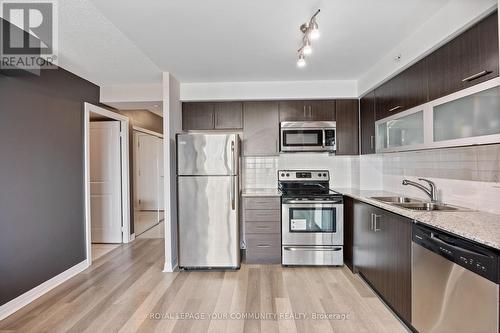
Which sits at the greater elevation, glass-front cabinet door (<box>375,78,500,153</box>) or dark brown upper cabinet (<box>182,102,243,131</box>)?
dark brown upper cabinet (<box>182,102,243,131</box>)

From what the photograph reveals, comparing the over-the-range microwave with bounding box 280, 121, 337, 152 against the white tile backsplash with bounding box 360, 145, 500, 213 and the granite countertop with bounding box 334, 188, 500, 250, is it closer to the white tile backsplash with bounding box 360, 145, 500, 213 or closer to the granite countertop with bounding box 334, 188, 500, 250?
the white tile backsplash with bounding box 360, 145, 500, 213

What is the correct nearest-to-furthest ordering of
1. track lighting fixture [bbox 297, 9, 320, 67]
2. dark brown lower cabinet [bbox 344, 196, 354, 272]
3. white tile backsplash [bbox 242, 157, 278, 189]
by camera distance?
track lighting fixture [bbox 297, 9, 320, 67] → dark brown lower cabinet [bbox 344, 196, 354, 272] → white tile backsplash [bbox 242, 157, 278, 189]

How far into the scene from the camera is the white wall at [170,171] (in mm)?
3154

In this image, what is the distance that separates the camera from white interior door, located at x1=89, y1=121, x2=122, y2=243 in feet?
13.8

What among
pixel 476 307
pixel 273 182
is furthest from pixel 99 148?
pixel 476 307

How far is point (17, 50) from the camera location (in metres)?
2.35

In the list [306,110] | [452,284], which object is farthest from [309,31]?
[452,284]

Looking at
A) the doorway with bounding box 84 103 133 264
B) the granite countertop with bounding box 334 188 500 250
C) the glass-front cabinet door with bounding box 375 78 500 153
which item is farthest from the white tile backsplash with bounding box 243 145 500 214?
the doorway with bounding box 84 103 133 264

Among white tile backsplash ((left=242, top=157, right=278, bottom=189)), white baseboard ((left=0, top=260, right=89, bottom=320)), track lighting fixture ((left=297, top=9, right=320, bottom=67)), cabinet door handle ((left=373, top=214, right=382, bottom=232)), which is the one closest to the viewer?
track lighting fixture ((left=297, top=9, right=320, bottom=67))

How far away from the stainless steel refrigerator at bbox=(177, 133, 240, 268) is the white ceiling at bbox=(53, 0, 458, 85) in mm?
881

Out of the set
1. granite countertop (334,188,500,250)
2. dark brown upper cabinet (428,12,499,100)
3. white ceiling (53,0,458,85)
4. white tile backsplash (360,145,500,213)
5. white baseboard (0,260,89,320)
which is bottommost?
white baseboard (0,260,89,320)

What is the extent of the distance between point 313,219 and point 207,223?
1282mm

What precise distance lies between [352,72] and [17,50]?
3.50m

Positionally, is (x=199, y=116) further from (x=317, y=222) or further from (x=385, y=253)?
(x=385, y=253)
